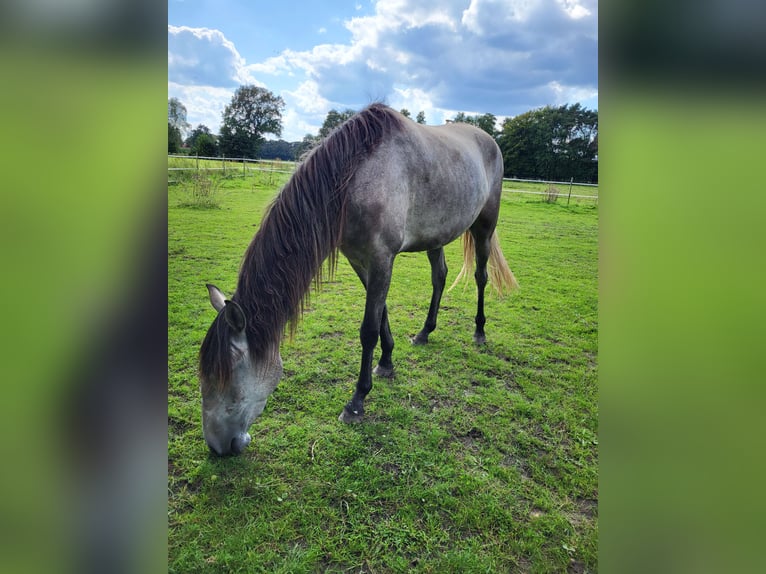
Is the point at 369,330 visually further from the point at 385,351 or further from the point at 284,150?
the point at 284,150

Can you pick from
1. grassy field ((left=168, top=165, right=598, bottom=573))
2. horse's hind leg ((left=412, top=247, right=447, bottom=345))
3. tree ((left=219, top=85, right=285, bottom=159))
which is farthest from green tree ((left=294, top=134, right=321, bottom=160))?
tree ((left=219, top=85, right=285, bottom=159))

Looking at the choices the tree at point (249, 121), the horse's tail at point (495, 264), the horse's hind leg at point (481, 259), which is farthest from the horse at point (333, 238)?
the tree at point (249, 121)

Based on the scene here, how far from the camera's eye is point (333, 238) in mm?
2520

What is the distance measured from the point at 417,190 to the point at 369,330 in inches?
47.4

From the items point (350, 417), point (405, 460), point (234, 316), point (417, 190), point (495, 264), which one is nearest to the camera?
point (234, 316)

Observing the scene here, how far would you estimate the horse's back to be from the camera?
102 inches

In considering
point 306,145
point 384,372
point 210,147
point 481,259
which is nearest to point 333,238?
point 306,145

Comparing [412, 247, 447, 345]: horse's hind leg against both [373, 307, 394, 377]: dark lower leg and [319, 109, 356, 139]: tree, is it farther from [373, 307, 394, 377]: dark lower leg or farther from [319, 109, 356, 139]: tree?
[319, 109, 356, 139]: tree

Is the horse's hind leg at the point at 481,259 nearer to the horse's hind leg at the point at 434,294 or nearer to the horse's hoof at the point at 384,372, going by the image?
the horse's hind leg at the point at 434,294

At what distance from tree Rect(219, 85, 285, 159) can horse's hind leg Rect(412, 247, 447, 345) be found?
16.4 metres
